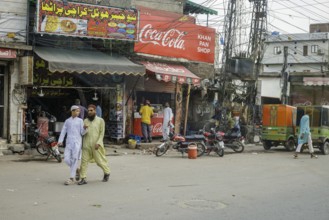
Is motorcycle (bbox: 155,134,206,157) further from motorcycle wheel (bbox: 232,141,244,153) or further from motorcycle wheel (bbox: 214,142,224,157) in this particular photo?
motorcycle wheel (bbox: 232,141,244,153)

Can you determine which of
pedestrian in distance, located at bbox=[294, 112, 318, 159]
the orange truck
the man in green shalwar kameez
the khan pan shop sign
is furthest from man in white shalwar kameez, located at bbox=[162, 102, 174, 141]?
the man in green shalwar kameez

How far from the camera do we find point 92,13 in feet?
52.4

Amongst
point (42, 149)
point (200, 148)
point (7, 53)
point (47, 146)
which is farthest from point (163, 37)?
point (47, 146)

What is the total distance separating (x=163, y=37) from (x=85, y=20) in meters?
4.23

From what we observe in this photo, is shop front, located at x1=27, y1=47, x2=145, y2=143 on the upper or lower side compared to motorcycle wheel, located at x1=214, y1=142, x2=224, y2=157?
upper

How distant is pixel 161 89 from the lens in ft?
65.9

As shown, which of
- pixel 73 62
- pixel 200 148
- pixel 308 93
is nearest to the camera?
pixel 73 62

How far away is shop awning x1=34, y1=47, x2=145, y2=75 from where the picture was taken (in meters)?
14.5

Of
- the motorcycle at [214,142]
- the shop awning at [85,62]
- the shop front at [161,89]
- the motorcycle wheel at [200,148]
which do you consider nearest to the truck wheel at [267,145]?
the shop front at [161,89]

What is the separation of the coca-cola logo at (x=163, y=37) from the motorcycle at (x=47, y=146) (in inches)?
248

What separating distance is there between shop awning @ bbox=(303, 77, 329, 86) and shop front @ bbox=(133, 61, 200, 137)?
1338cm

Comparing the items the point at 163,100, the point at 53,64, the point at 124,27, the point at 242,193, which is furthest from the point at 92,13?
the point at 242,193

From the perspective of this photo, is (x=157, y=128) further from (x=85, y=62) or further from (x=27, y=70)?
(x=27, y=70)

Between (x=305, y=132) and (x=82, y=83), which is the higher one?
(x=82, y=83)
